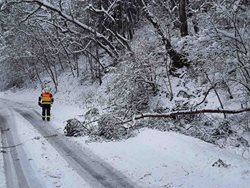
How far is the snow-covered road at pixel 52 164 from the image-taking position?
8977 millimetres

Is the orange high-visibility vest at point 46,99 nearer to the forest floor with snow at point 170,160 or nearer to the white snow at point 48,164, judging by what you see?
the white snow at point 48,164

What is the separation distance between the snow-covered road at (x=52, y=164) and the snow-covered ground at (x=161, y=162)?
0.03 meters

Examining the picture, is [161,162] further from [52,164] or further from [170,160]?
[52,164]

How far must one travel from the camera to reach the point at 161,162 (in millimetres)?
10078

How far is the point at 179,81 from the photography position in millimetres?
18891

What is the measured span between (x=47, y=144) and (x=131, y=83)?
5.52 meters

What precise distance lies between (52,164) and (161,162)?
10.2 ft

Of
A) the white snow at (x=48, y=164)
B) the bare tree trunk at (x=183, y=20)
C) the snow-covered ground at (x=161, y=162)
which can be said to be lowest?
the white snow at (x=48, y=164)

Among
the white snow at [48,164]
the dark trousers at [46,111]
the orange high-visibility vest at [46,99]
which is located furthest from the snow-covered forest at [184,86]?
the white snow at [48,164]

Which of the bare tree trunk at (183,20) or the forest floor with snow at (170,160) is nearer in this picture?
the forest floor with snow at (170,160)

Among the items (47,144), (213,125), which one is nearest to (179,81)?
(213,125)

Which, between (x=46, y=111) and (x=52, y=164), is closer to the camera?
(x=52, y=164)

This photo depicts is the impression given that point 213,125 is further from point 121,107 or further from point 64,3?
point 64,3

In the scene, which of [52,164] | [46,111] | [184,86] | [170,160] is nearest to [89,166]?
[52,164]
